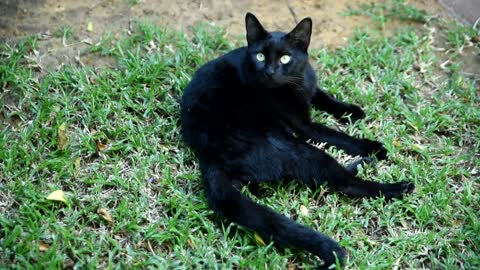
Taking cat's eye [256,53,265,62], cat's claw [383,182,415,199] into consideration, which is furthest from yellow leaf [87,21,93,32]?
cat's claw [383,182,415,199]

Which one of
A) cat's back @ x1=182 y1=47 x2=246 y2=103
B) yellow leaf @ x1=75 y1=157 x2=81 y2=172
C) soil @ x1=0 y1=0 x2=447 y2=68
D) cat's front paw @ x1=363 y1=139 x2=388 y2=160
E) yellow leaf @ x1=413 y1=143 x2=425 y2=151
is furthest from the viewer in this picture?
soil @ x1=0 y1=0 x2=447 y2=68

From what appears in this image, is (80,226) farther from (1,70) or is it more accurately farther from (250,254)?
(1,70)

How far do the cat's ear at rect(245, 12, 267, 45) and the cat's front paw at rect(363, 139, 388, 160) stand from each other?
3.76 ft

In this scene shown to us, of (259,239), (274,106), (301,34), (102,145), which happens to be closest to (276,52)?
(301,34)

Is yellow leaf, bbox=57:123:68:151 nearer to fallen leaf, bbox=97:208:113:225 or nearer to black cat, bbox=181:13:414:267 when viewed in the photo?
fallen leaf, bbox=97:208:113:225

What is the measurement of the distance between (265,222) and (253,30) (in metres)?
1.47

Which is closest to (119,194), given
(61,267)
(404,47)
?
(61,267)

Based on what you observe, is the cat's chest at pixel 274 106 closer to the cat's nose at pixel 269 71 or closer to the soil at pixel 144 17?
the cat's nose at pixel 269 71

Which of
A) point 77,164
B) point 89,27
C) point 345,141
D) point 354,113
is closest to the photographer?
point 77,164

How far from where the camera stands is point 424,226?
3777 millimetres

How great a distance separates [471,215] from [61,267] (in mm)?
2715

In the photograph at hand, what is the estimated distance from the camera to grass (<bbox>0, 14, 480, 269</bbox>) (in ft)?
11.4

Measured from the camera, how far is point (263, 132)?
12.7 feet

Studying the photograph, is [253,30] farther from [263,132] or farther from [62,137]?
[62,137]
